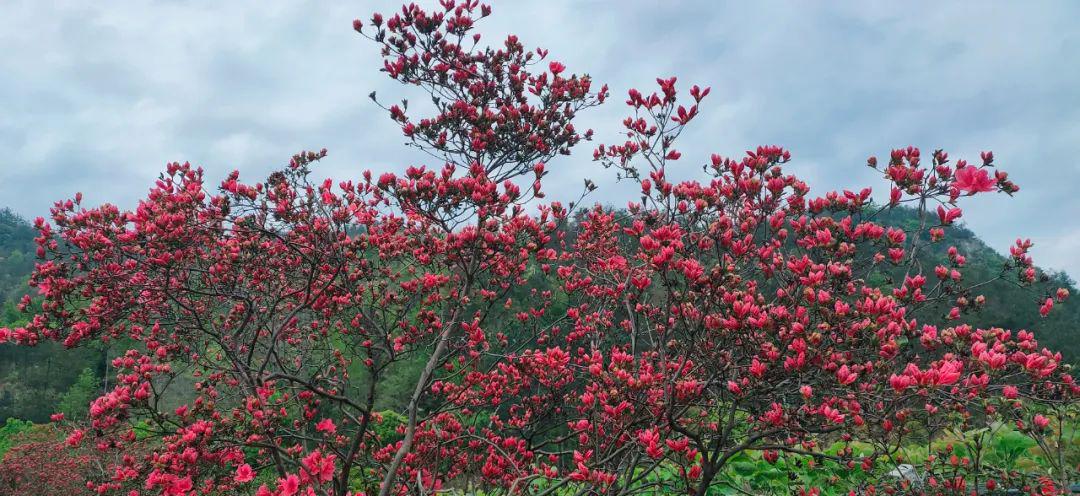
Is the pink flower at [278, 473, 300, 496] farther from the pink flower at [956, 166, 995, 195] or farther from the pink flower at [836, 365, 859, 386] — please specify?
the pink flower at [956, 166, 995, 195]

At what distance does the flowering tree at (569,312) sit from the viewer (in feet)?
10.0

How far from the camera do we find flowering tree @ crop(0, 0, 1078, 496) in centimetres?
306

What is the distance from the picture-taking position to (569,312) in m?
6.25

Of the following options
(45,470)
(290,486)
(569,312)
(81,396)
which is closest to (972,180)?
(569,312)

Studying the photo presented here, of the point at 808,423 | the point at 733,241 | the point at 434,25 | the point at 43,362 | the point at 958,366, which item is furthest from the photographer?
the point at 43,362

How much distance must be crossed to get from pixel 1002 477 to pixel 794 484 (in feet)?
6.06

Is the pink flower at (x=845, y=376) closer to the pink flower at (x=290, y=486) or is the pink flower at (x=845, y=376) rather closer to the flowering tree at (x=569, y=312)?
the flowering tree at (x=569, y=312)

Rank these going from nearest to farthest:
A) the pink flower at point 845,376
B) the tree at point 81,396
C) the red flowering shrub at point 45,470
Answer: the pink flower at point 845,376 → the red flowering shrub at point 45,470 → the tree at point 81,396

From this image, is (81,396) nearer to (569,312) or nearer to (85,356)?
(85,356)

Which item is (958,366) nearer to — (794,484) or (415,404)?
(794,484)

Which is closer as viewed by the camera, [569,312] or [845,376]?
[845,376]

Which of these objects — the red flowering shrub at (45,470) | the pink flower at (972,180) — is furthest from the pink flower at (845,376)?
the red flowering shrub at (45,470)

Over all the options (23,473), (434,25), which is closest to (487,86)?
(434,25)

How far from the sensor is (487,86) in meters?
5.64
